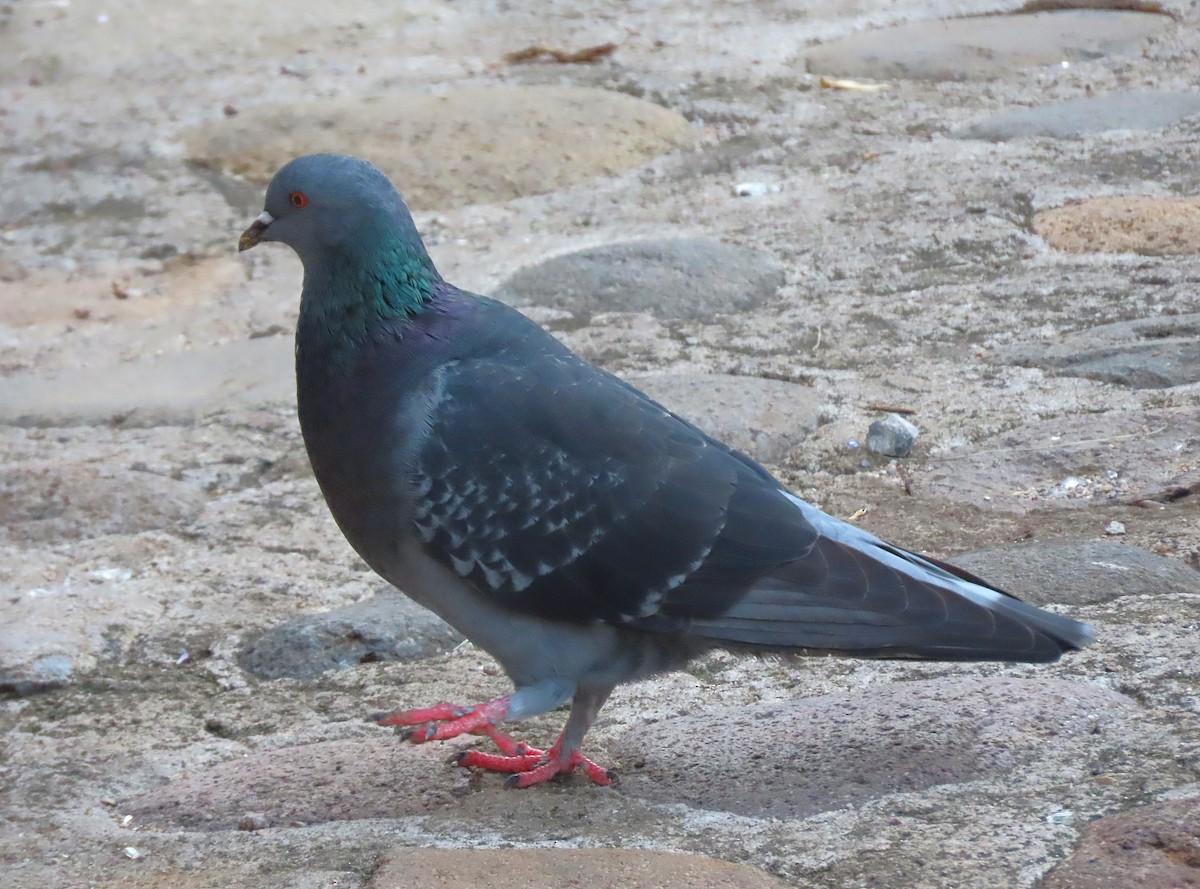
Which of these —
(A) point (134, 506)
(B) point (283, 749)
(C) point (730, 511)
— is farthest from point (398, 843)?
(A) point (134, 506)

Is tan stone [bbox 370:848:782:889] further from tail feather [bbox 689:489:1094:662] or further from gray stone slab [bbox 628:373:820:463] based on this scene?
gray stone slab [bbox 628:373:820:463]

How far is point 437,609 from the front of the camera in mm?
2715

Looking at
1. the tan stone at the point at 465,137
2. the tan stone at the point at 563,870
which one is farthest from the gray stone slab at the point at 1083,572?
the tan stone at the point at 465,137

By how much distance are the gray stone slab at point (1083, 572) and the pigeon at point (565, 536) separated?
0.40 meters

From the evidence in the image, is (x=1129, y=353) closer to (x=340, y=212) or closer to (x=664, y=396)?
(x=664, y=396)

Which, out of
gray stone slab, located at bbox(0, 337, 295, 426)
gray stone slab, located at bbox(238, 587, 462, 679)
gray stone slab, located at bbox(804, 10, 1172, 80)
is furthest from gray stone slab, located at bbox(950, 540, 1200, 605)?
gray stone slab, located at bbox(804, 10, 1172, 80)

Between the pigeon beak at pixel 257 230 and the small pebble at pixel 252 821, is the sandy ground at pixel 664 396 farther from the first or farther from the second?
the pigeon beak at pixel 257 230

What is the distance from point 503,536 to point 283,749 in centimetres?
60

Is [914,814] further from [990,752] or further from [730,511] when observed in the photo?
[730,511]

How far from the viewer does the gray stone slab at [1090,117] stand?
541cm

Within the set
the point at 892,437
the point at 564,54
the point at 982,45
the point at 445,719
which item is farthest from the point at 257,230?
the point at 982,45

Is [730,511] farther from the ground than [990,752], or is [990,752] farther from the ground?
[730,511]

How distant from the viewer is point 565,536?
8.59 feet

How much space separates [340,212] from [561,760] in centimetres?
116
